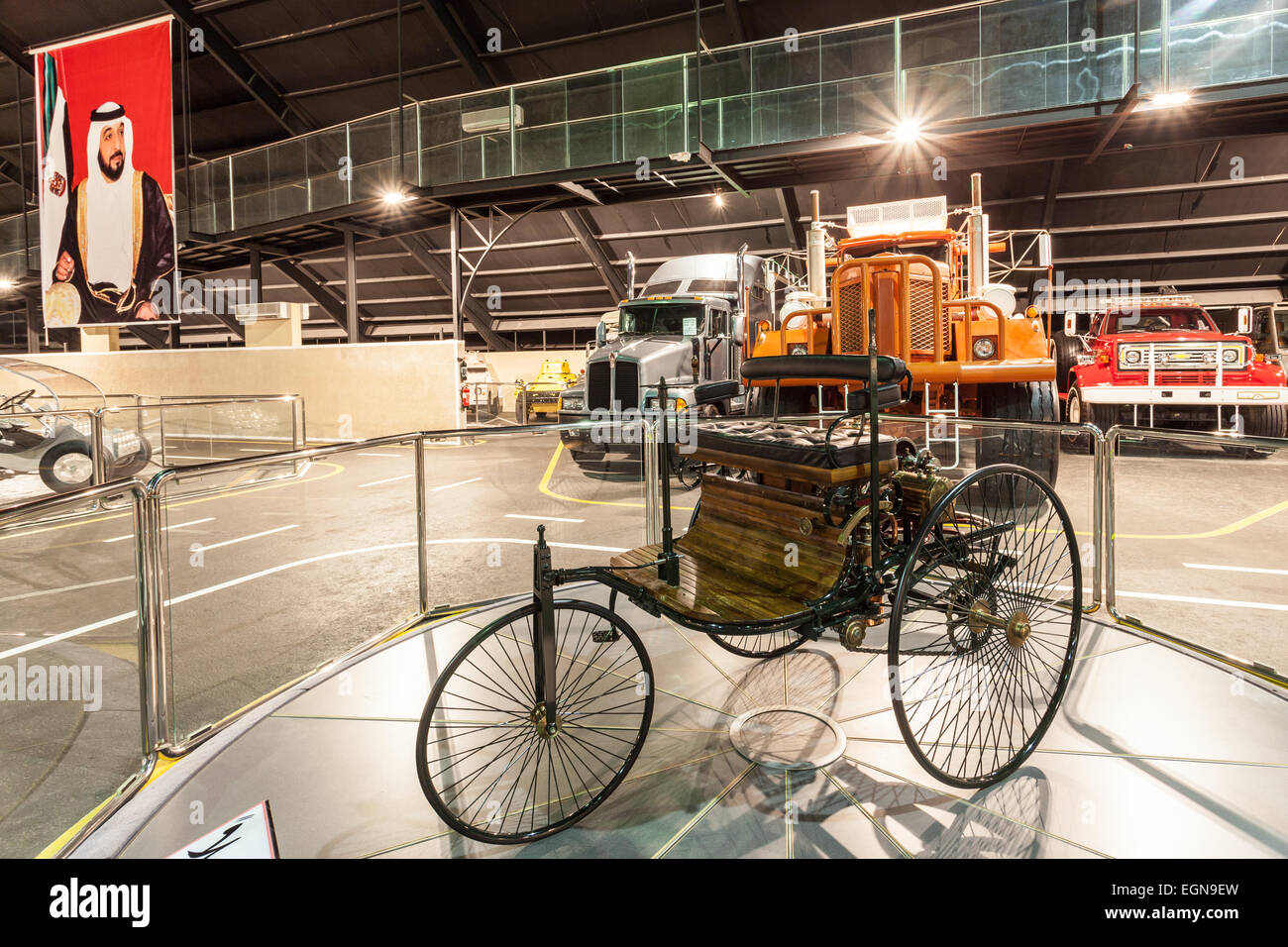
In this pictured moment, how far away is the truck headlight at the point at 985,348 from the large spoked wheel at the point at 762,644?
477 cm

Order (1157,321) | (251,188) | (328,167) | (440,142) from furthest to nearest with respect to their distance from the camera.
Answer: (251,188)
(328,167)
(440,142)
(1157,321)

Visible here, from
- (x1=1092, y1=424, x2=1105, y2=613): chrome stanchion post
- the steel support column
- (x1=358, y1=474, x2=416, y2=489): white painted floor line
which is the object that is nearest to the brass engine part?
(x1=1092, y1=424, x2=1105, y2=613): chrome stanchion post

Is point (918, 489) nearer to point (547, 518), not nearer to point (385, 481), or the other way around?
point (547, 518)

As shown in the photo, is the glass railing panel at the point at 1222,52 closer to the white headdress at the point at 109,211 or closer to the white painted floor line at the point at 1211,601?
the white painted floor line at the point at 1211,601

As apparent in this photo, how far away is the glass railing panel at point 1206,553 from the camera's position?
4084 millimetres

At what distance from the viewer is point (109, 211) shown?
1540cm

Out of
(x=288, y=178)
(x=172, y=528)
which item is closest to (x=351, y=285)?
(x=288, y=178)

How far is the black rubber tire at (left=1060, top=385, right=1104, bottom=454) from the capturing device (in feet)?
36.1

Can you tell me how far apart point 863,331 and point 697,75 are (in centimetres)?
777

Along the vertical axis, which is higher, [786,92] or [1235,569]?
[786,92]

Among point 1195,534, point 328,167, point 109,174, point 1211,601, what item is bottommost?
point 1211,601

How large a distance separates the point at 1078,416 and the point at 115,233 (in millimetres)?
18127

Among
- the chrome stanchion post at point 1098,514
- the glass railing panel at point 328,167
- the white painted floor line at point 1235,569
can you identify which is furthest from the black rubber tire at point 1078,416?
the glass railing panel at point 328,167

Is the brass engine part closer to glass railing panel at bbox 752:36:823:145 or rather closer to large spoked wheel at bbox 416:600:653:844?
large spoked wheel at bbox 416:600:653:844
